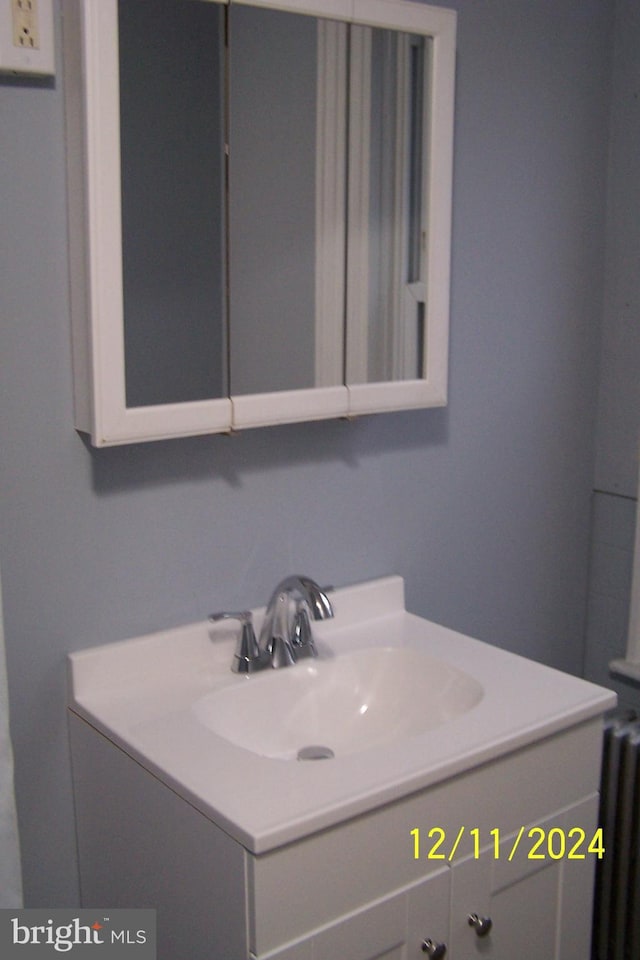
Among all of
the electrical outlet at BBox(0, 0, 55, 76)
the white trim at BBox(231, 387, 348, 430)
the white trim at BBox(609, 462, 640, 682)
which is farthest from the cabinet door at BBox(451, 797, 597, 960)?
the electrical outlet at BBox(0, 0, 55, 76)

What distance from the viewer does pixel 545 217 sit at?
6.68ft

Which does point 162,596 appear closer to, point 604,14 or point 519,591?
point 519,591

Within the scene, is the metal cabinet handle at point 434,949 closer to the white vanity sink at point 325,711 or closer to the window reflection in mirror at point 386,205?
the white vanity sink at point 325,711

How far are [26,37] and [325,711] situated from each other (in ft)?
3.41

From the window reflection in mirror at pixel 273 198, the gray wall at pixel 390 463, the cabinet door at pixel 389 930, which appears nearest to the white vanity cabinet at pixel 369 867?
the cabinet door at pixel 389 930

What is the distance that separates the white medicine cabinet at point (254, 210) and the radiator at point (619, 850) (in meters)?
0.73

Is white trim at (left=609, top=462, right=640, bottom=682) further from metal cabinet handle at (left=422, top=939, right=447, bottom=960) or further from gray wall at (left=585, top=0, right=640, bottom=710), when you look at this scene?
metal cabinet handle at (left=422, top=939, right=447, bottom=960)

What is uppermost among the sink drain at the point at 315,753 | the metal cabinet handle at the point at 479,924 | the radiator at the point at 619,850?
the sink drain at the point at 315,753

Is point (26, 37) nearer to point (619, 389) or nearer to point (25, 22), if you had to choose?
point (25, 22)

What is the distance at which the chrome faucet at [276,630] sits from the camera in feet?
5.37

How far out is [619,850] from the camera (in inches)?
78.1

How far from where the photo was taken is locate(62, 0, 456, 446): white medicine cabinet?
1.41 meters

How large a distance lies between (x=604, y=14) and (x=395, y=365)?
0.88 meters

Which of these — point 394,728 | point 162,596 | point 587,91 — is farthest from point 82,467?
point 587,91
